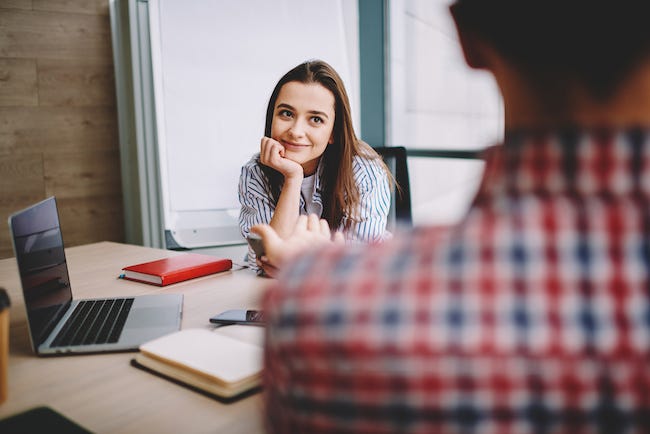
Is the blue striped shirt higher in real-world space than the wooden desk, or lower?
higher

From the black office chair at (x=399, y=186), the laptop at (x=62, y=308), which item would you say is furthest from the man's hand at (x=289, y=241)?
the black office chair at (x=399, y=186)

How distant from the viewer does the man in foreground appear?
38 cm

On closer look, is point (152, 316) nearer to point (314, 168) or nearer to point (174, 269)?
point (174, 269)

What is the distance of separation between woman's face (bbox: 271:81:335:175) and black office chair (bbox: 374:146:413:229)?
396mm

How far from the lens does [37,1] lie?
258 cm

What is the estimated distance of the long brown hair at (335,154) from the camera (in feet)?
6.03

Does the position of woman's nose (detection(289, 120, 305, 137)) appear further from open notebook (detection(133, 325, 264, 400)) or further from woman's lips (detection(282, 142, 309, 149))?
open notebook (detection(133, 325, 264, 400))

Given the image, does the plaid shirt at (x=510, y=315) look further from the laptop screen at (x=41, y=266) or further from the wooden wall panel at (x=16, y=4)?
the wooden wall panel at (x=16, y=4)

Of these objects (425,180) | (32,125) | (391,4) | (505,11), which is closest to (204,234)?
(32,125)

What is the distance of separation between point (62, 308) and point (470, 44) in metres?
1.04

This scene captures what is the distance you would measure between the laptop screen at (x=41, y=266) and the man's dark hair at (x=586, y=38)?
835mm

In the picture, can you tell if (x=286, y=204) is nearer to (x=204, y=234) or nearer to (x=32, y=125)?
(x=204, y=234)

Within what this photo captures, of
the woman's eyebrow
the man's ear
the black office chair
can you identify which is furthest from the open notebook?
the black office chair

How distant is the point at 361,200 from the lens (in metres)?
1.92
